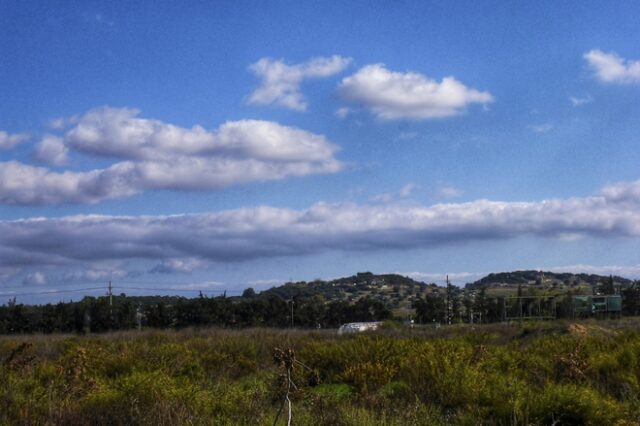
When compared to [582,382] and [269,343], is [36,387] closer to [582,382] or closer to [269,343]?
[582,382]

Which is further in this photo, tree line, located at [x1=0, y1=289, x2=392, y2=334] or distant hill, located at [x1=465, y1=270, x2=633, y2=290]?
distant hill, located at [x1=465, y1=270, x2=633, y2=290]

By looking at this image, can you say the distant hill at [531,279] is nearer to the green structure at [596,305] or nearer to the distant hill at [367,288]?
the distant hill at [367,288]

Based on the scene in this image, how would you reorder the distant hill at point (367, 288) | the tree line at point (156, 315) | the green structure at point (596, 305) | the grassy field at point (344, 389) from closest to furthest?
1. the grassy field at point (344, 389)
2. the green structure at point (596, 305)
3. the tree line at point (156, 315)
4. the distant hill at point (367, 288)

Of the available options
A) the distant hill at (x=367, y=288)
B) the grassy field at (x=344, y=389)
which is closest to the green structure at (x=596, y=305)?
the grassy field at (x=344, y=389)

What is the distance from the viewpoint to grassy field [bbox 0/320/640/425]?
903 cm

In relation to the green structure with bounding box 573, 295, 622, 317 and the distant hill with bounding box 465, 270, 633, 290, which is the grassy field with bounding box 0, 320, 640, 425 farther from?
the distant hill with bounding box 465, 270, 633, 290

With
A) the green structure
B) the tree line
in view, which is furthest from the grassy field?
the tree line

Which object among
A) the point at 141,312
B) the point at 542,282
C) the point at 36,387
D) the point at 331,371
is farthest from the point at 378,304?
the point at 542,282

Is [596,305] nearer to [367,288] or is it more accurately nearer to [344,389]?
[344,389]

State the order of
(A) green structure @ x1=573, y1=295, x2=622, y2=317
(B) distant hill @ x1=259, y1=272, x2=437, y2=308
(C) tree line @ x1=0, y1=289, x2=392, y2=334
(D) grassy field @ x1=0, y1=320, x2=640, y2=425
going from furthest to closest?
(B) distant hill @ x1=259, y1=272, x2=437, y2=308 < (C) tree line @ x1=0, y1=289, x2=392, y2=334 < (A) green structure @ x1=573, y1=295, x2=622, y2=317 < (D) grassy field @ x1=0, y1=320, x2=640, y2=425

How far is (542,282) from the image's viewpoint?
124188 mm

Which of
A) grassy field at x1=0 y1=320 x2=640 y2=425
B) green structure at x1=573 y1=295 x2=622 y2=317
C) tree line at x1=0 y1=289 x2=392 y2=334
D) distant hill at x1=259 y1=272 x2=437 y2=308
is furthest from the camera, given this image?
distant hill at x1=259 y1=272 x2=437 y2=308

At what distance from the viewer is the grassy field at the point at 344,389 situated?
9031mm

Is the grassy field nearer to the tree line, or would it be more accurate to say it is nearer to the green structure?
the green structure
